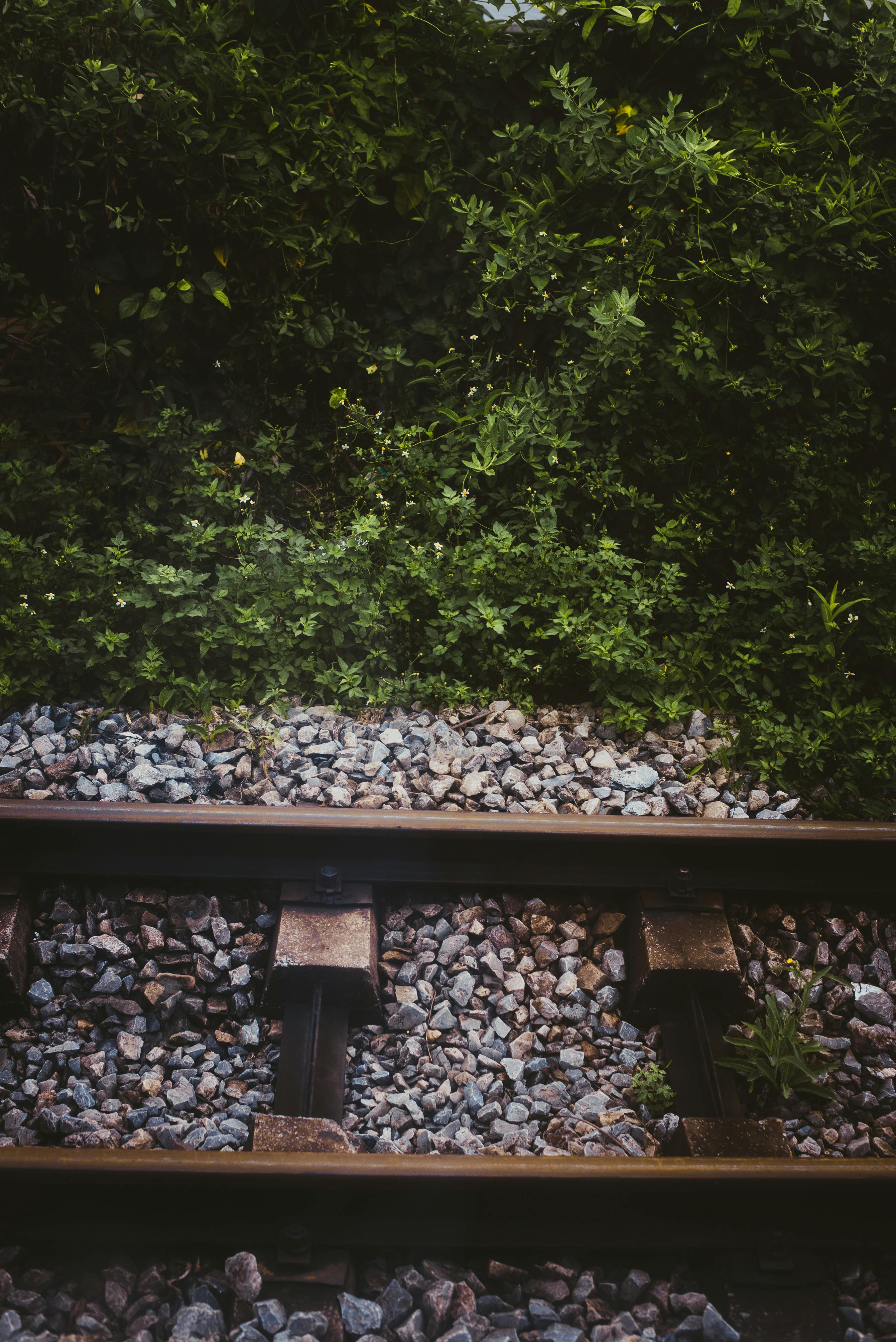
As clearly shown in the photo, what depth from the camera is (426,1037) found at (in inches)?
102

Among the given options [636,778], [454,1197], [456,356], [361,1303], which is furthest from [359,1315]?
[456,356]

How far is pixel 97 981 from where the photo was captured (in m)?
2.66

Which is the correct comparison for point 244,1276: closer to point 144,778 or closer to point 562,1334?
point 562,1334

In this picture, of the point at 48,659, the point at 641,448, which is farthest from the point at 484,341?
the point at 48,659

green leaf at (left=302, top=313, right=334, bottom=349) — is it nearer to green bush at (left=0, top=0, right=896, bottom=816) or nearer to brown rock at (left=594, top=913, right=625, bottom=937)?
green bush at (left=0, top=0, right=896, bottom=816)

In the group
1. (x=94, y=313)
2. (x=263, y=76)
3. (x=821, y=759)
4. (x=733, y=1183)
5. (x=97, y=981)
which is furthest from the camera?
(x=94, y=313)

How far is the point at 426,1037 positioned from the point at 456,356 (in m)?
3.17

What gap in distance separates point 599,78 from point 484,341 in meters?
1.34

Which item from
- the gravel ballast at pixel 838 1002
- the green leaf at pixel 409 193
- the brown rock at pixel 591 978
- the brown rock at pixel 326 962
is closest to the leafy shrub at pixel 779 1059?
the gravel ballast at pixel 838 1002

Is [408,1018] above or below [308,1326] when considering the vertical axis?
above

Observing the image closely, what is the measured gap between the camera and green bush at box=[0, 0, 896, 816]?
12.3 feet

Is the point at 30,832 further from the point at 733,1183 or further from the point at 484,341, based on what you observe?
the point at 484,341

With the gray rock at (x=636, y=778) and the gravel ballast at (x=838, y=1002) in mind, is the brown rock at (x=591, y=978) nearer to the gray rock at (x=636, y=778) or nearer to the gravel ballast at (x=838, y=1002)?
the gravel ballast at (x=838, y=1002)

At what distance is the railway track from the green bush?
0.82 metres
